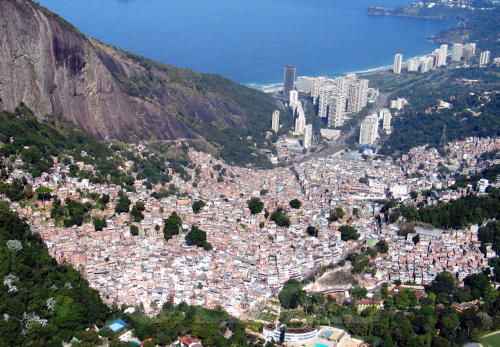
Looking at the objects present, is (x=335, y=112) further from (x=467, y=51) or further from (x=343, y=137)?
(x=467, y=51)

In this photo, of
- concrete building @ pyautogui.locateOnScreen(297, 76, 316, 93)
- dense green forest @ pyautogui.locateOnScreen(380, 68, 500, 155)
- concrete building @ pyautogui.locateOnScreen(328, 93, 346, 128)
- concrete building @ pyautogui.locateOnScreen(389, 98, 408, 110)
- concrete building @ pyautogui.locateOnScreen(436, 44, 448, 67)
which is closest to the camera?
dense green forest @ pyautogui.locateOnScreen(380, 68, 500, 155)

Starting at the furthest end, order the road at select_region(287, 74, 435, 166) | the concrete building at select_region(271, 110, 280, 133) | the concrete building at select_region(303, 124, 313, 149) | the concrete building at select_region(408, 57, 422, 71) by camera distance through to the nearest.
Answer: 1. the concrete building at select_region(408, 57, 422, 71)
2. the concrete building at select_region(271, 110, 280, 133)
3. the concrete building at select_region(303, 124, 313, 149)
4. the road at select_region(287, 74, 435, 166)

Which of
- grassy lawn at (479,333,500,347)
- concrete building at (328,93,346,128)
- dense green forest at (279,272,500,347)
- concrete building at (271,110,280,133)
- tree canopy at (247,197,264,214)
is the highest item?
concrete building at (328,93,346,128)

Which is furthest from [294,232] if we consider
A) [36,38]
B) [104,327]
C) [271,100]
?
[271,100]

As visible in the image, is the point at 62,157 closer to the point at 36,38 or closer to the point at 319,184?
the point at 36,38

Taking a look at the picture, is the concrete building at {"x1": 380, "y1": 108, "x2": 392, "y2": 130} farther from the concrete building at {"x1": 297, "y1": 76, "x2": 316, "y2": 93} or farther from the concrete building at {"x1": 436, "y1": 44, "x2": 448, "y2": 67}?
the concrete building at {"x1": 436, "y1": 44, "x2": 448, "y2": 67}

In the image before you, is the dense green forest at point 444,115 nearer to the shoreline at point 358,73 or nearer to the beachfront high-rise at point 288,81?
the beachfront high-rise at point 288,81

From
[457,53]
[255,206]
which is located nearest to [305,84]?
[457,53]

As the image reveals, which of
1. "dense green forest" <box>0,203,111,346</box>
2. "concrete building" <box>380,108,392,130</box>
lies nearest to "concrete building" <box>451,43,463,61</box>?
"concrete building" <box>380,108,392,130</box>
